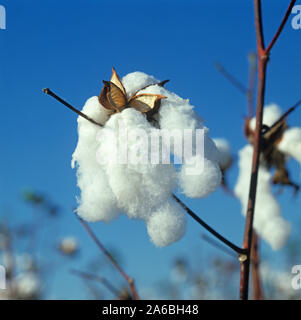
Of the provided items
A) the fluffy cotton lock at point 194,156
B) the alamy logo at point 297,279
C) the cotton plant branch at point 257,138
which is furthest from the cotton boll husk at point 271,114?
the fluffy cotton lock at point 194,156

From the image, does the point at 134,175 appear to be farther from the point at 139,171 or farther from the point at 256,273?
the point at 256,273

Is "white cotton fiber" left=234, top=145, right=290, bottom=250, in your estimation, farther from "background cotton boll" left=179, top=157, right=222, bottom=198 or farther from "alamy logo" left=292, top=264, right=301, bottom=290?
"background cotton boll" left=179, top=157, right=222, bottom=198

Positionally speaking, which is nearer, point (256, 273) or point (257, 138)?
point (257, 138)

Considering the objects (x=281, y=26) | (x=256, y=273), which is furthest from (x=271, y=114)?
(x=281, y=26)

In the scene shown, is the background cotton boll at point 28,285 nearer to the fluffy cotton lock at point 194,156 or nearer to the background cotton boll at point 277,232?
the background cotton boll at point 277,232

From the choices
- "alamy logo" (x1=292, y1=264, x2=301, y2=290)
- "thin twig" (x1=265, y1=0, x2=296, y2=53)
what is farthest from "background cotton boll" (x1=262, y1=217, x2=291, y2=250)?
"thin twig" (x1=265, y1=0, x2=296, y2=53)
